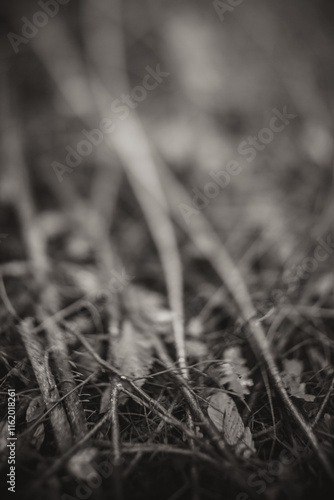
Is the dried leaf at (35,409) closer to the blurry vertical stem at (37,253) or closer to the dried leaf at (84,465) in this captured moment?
the blurry vertical stem at (37,253)

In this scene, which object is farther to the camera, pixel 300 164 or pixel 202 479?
pixel 300 164

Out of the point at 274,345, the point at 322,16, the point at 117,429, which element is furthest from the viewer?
the point at 322,16

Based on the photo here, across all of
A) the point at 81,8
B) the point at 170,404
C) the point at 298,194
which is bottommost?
the point at 170,404

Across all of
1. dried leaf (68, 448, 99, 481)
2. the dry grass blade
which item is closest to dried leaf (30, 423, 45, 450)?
Result: dried leaf (68, 448, 99, 481)

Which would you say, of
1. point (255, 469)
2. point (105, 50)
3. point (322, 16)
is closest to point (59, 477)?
point (255, 469)

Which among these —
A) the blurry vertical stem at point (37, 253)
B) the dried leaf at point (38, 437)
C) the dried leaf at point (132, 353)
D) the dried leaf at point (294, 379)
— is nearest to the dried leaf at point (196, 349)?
the dried leaf at point (132, 353)

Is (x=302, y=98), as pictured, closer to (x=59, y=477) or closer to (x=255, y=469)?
(x=255, y=469)
